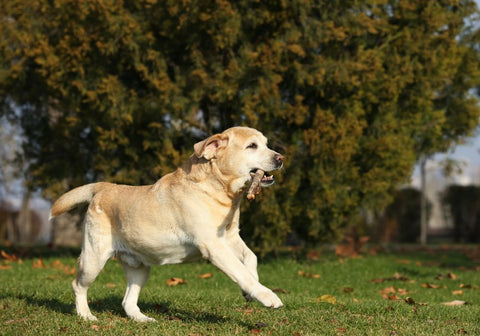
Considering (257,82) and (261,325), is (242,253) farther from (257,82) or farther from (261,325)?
(257,82)

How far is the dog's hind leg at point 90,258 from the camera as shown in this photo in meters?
5.87

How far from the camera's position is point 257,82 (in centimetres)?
1152

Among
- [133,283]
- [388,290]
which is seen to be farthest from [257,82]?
[133,283]

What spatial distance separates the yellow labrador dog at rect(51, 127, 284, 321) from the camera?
17.3 feet

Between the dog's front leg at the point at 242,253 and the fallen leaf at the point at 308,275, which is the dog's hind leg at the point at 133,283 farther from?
the fallen leaf at the point at 308,275

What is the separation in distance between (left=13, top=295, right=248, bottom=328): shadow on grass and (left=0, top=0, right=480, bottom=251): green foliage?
471cm

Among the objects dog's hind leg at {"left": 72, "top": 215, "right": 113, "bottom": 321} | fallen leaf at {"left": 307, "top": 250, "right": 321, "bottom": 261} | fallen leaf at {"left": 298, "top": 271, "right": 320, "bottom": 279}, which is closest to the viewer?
dog's hind leg at {"left": 72, "top": 215, "right": 113, "bottom": 321}

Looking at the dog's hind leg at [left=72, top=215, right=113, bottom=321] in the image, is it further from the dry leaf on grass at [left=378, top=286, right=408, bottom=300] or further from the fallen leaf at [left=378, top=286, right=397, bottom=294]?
the fallen leaf at [left=378, top=286, right=397, bottom=294]

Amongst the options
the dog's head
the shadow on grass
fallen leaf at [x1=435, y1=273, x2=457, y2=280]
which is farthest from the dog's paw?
fallen leaf at [x1=435, y1=273, x2=457, y2=280]

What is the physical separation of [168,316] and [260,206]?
576cm

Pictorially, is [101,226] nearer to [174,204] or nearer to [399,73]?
[174,204]

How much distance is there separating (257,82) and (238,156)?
6286mm

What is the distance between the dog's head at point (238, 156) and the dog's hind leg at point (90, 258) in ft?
4.35

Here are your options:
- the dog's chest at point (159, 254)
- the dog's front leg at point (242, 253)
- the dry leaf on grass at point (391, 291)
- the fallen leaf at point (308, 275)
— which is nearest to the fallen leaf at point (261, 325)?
the dog's front leg at point (242, 253)
